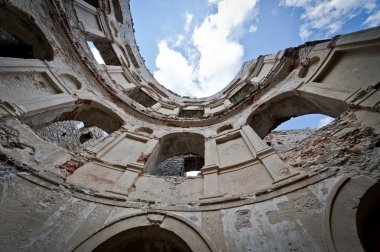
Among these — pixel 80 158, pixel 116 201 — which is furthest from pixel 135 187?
pixel 80 158

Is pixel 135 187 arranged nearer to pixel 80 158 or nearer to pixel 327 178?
pixel 80 158

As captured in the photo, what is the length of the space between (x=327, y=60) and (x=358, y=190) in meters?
5.45

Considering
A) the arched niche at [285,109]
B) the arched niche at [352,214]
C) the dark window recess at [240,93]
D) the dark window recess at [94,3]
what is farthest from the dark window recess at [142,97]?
the arched niche at [352,214]

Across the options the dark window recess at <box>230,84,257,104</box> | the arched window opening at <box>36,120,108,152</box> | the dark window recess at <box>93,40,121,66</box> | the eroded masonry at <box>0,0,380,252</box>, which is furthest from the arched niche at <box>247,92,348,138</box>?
the dark window recess at <box>93,40,121,66</box>

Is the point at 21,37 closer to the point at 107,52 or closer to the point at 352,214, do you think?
the point at 107,52

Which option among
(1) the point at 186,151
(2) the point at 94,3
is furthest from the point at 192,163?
(2) the point at 94,3

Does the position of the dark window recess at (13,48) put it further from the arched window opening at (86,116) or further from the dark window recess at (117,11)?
the dark window recess at (117,11)

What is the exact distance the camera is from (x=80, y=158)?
6211 mm

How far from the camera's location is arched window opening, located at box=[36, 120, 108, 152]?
11.8 m

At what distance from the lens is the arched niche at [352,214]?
314 centimetres

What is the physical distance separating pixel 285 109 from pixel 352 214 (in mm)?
6594

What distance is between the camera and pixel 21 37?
30.1ft

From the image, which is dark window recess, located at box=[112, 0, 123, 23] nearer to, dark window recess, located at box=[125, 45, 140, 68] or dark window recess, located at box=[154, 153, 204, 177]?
dark window recess, located at box=[125, 45, 140, 68]

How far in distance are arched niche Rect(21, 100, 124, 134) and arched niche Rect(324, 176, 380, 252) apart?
7.38 m
